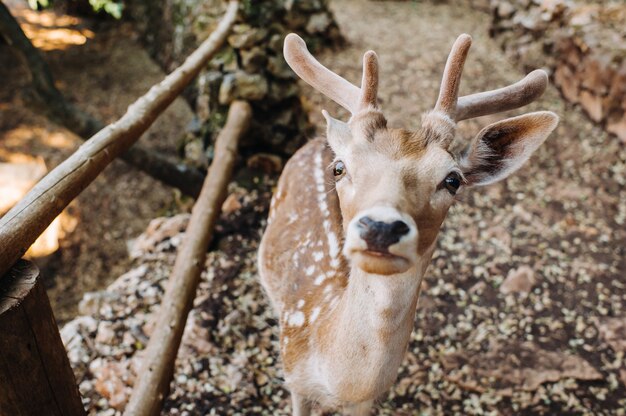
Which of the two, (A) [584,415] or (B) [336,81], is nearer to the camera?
(B) [336,81]

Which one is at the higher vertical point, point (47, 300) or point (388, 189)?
point (388, 189)

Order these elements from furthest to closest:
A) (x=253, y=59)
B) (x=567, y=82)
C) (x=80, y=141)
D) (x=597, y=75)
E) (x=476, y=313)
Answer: (x=80, y=141)
(x=567, y=82)
(x=597, y=75)
(x=253, y=59)
(x=476, y=313)

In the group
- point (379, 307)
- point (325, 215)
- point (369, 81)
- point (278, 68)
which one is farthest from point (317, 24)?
point (379, 307)

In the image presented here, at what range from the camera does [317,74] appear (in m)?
2.24

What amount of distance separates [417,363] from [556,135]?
3082 millimetres

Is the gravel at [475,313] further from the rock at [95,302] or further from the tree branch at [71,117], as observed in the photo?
the tree branch at [71,117]

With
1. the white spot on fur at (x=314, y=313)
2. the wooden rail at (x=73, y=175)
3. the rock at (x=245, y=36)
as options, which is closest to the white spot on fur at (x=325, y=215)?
the white spot on fur at (x=314, y=313)

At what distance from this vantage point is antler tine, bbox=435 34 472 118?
6.31ft

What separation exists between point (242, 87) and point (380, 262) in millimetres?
2963

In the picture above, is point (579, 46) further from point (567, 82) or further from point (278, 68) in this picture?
point (278, 68)

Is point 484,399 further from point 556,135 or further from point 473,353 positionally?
point 556,135

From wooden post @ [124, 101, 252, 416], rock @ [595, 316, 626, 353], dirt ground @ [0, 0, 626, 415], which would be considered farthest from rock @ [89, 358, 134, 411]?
rock @ [595, 316, 626, 353]

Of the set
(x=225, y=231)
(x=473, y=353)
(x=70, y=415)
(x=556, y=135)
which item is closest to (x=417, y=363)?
(x=473, y=353)

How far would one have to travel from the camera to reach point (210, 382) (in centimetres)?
300
